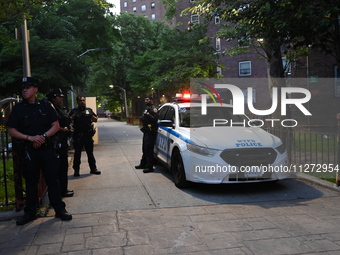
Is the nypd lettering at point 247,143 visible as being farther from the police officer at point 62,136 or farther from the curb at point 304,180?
the police officer at point 62,136

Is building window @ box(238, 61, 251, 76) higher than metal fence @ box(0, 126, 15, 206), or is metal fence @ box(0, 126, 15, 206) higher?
building window @ box(238, 61, 251, 76)

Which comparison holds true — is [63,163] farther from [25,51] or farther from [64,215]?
[25,51]

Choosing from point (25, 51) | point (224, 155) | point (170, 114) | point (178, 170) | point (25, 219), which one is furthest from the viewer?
point (25, 51)

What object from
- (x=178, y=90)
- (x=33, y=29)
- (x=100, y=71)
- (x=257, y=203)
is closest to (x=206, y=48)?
(x=178, y=90)

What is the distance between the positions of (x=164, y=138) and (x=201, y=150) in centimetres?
191

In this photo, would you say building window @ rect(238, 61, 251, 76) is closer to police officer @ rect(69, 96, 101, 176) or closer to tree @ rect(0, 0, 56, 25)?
tree @ rect(0, 0, 56, 25)

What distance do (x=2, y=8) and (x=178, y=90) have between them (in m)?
22.3

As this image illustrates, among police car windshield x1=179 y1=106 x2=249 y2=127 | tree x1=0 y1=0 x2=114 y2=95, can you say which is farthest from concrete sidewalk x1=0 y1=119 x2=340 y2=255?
tree x1=0 y1=0 x2=114 y2=95

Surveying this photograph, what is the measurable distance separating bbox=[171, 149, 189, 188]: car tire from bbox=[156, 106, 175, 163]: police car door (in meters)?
0.51

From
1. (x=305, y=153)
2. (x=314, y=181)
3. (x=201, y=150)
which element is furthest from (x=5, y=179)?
(x=305, y=153)

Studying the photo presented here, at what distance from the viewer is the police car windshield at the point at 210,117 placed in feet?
25.9

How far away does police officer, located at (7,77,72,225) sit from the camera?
5031mm

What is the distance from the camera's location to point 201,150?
658 cm

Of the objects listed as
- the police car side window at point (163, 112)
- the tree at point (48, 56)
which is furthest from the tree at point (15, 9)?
the tree at point (48, 56)
